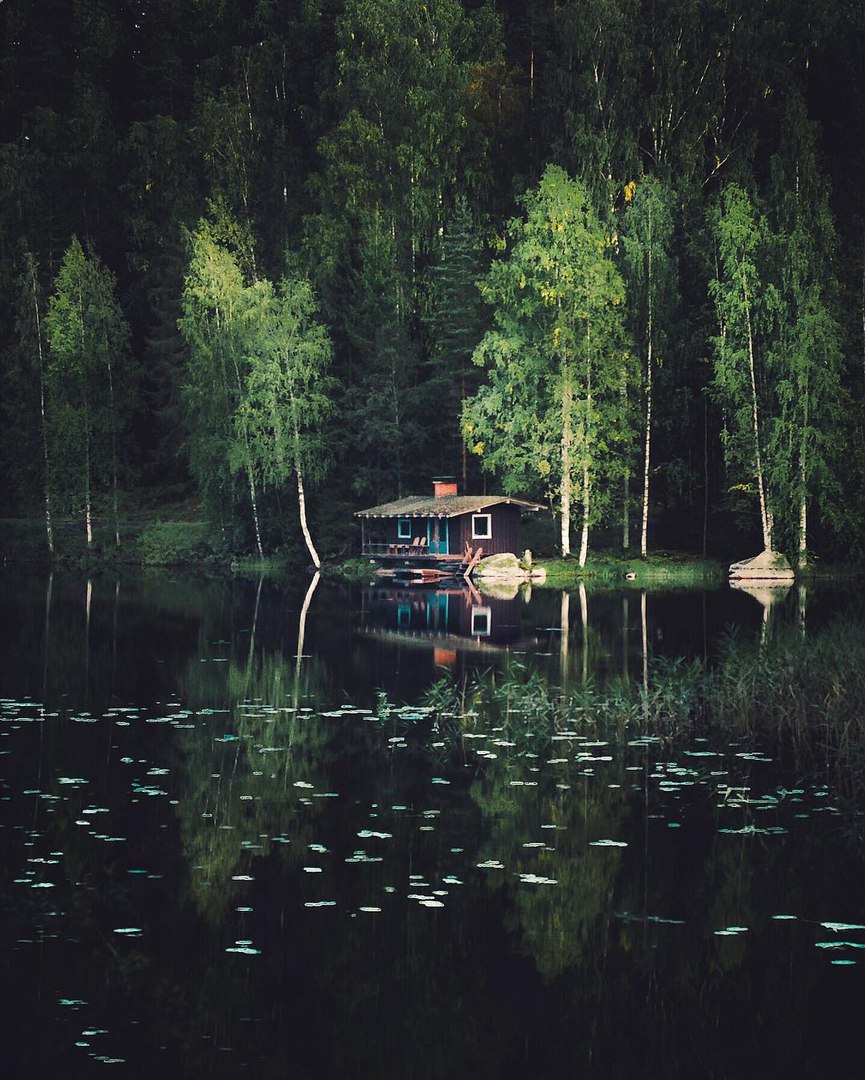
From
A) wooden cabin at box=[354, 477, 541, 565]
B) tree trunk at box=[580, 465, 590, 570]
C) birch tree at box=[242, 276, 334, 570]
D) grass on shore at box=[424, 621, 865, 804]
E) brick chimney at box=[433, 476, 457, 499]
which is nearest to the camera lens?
grass on shore at box=[424, 621, 865, 804]

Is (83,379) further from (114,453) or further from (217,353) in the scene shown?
→ (217,353)

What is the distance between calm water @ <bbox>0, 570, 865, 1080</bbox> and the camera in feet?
29.2

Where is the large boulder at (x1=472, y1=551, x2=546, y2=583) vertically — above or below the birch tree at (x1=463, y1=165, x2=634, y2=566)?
below

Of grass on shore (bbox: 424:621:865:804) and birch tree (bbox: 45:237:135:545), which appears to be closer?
grass on shore (bbox: 424:621:865:804)

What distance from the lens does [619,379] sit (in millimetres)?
56688

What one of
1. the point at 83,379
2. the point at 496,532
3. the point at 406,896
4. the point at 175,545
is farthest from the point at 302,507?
the point at 406,896

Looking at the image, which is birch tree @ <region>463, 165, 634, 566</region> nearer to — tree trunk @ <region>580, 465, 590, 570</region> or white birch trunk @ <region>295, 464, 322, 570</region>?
tree trunk @ <region>580, 465, 590, 570</region>

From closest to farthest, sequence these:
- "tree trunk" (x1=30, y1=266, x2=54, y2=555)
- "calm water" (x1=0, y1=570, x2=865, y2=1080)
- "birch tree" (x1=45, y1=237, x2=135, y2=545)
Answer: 1. "calm water" (x1=0, y1=570, x2=865, y2=1080)
2. "birch tree" (x1=45, y1=237, x2=135, y2=545)
3. "tree trunk" (x1=30, y1=266, x2=54, y2=555)

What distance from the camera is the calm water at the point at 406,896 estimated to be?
891cm

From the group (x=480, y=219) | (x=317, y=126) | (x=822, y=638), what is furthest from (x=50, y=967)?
(x=317, y=126)

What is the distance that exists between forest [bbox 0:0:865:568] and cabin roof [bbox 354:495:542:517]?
113 cm

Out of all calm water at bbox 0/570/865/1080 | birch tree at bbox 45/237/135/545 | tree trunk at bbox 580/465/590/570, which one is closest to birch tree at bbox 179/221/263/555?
birch tree at bbox 45/237/135/545

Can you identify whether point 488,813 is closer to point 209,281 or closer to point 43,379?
point 209,281

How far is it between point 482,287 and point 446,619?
24203 millimetres
